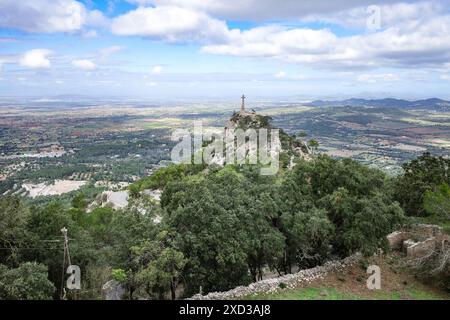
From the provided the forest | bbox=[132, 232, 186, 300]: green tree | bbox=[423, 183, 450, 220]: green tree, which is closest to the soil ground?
the forest

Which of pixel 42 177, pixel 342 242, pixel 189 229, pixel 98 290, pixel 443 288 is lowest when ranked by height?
pixel 42 177

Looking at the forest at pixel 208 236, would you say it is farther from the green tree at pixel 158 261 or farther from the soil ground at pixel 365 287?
the soil ground at pixel 365 287

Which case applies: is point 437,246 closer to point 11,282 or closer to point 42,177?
point 11,282
